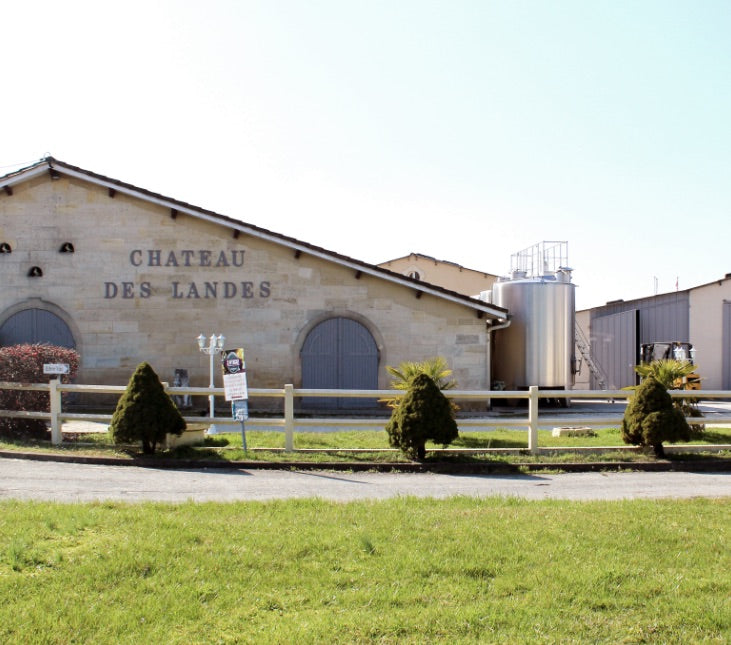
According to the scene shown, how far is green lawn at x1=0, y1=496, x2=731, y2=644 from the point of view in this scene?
4.80m

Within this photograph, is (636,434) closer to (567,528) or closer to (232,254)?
(567,528)

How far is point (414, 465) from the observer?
1212 cm

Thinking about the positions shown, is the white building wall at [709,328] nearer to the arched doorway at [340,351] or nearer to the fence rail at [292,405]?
the arched doorway at [340,351]

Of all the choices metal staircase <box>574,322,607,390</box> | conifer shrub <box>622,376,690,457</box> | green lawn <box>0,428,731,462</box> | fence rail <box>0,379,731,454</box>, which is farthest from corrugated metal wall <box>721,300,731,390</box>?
conifer shrub <box>622,376,690,457</box>

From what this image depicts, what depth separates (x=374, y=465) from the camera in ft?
39.6

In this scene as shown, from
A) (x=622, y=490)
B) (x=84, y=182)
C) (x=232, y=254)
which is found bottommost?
(x=622, y=490)

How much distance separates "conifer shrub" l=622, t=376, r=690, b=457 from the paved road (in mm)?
787

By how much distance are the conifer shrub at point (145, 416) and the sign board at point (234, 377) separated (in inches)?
38.3

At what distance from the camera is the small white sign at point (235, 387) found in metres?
12.9

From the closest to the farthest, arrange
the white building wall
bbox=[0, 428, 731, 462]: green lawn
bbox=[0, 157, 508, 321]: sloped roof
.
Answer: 1. bbox=[0, 428, 731, 462]: green lawn
2. bbox=[0, 157, 508, 321]: sloped roof
3. the white building wall

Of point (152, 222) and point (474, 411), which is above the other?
point (152, 222)

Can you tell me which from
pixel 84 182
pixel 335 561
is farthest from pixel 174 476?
pixel 84 182

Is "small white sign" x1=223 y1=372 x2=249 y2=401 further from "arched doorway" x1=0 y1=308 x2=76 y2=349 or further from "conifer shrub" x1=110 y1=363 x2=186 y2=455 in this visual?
"arched doorway" x1=0 y1=308 x2=76 y2=349

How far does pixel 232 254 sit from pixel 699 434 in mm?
13798
